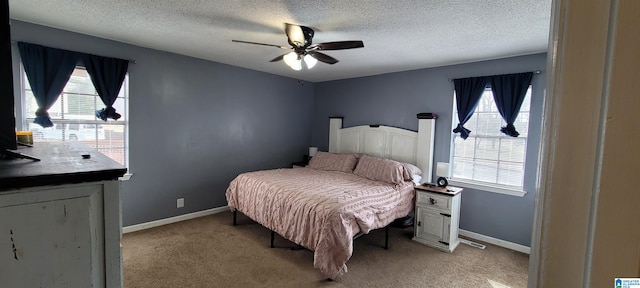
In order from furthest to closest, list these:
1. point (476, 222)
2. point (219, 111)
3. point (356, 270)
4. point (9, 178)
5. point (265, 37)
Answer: point (219, 111) < point (476, 222) < point (265, 37) < point (356, 270) < point (9, 178)

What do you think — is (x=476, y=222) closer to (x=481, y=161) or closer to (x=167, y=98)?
(x=481, y=161)

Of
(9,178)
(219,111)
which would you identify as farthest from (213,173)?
(9,178)

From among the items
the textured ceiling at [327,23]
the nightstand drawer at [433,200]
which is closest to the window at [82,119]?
the textured ceiling at [327,23]

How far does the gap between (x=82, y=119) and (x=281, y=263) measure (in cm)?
280

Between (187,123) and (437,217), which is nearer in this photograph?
(437,217)

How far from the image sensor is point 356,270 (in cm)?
275

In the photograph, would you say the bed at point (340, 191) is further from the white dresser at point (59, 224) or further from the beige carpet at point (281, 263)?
the white dresser at point (59, 224)

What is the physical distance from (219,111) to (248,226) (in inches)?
70.3

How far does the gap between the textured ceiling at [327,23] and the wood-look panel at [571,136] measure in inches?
78.1

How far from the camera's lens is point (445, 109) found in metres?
3.90

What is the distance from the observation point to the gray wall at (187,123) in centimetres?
345

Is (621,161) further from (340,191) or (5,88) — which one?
(340,191)

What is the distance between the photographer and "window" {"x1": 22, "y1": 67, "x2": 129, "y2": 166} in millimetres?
2910

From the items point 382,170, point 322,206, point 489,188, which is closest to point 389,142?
point 382,170
